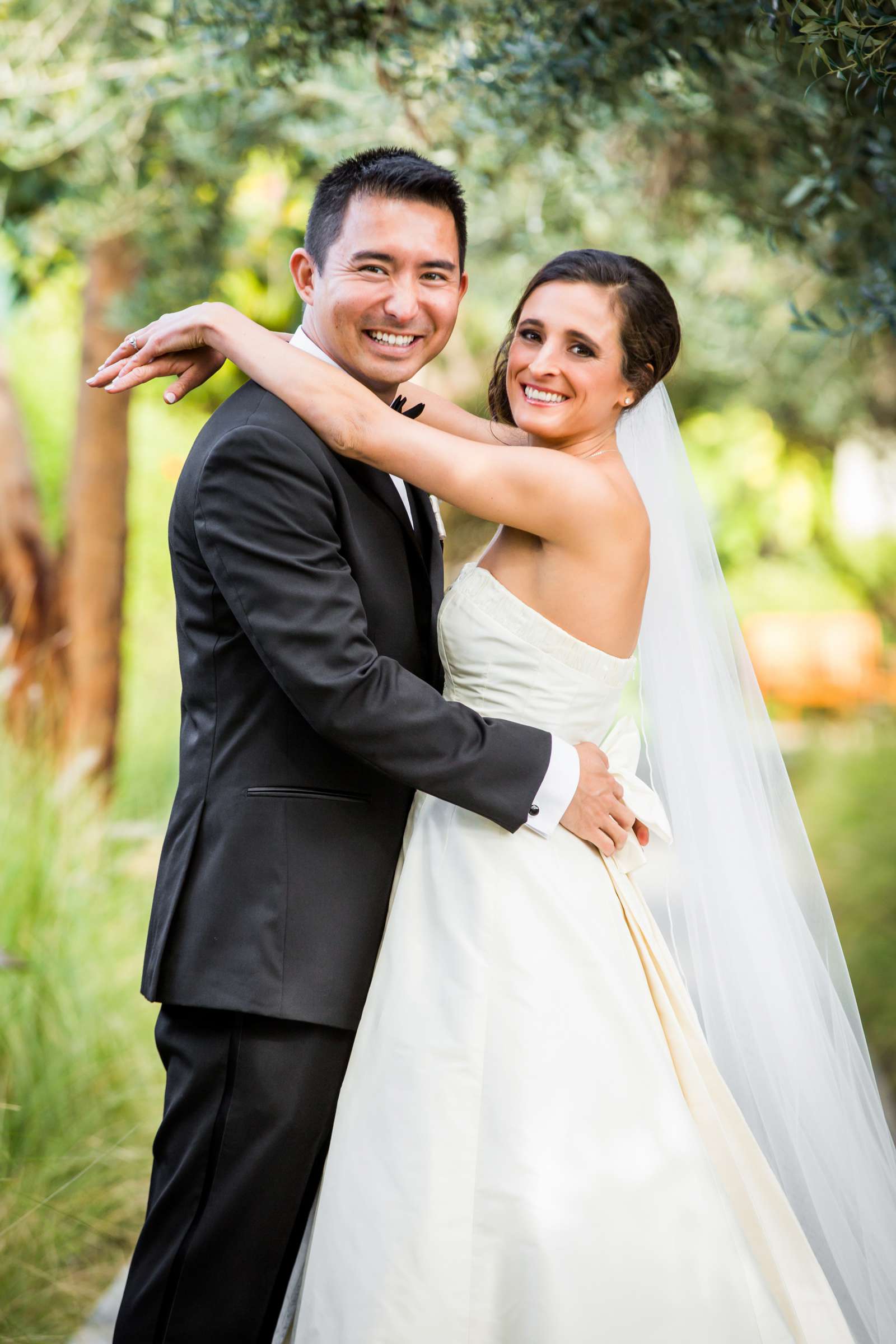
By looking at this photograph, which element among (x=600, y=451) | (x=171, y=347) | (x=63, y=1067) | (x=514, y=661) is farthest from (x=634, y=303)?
(x=63, y=1067)

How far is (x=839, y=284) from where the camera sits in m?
4.57

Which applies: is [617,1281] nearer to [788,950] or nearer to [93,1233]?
[788,950]

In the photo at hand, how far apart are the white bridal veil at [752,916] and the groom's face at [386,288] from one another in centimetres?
54

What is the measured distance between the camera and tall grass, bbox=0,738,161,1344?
3207mm

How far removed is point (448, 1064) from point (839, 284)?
11.3ft

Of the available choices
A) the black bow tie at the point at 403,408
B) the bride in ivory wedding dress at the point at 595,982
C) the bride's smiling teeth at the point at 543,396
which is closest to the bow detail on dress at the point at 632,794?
the bride in ivory wedding dress at the point at 595,982

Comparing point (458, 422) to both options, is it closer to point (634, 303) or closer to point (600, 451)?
point (600, 451)

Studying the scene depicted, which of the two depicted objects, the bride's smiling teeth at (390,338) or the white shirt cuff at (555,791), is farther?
the bride's smiling teeth at (390,338)

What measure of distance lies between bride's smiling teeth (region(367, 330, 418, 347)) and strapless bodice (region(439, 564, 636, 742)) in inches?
18.8

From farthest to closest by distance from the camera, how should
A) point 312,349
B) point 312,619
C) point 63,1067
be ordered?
1. point 63,1067
2. point 312,349
3. point 312,619

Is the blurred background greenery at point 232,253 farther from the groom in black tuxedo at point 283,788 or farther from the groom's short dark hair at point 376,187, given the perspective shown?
the groom's short dark hair at point 376,187

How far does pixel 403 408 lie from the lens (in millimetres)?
2791

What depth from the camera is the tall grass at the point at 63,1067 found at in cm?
321

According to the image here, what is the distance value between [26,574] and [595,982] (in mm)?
4862
